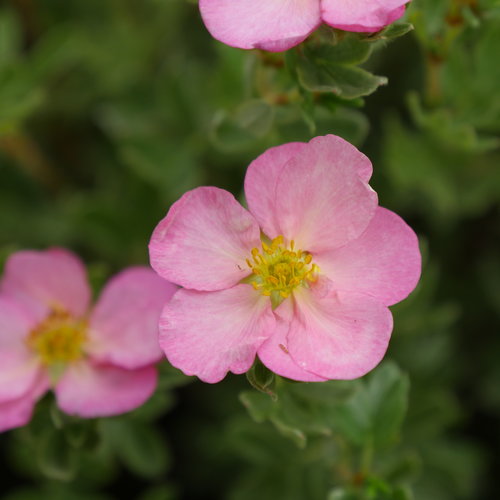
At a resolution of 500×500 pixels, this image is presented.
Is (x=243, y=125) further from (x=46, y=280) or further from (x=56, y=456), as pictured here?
(x=56, y=456)

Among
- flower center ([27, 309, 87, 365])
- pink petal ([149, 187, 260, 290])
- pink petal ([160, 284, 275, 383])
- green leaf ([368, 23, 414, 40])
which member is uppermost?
green leaf ([368, 23, 414, 40])

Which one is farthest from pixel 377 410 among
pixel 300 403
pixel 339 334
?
pixel 339 334

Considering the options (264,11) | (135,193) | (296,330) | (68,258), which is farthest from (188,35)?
(296,330)

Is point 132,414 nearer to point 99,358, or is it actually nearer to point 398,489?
point 99,358

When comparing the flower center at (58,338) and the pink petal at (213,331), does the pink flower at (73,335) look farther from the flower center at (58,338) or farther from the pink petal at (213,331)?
the pink petal at (213,331)

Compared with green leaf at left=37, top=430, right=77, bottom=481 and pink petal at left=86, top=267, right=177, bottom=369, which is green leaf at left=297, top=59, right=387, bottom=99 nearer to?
pink petal at left=86, top=267, right=177, bottom=369

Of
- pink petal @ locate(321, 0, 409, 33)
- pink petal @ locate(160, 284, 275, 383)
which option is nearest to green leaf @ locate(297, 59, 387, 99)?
pink petal @ locate(321, 0, 409, 33)
